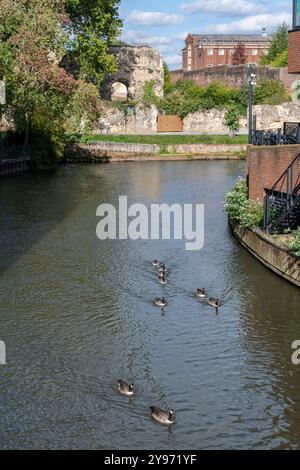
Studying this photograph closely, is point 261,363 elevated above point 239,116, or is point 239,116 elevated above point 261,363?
point 239,116

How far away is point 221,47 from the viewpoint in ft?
489

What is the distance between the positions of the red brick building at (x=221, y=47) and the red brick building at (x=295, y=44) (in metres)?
122

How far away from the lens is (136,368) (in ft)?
61.4

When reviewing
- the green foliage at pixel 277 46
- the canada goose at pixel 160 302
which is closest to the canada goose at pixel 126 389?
the canada goose at pixel 160 302

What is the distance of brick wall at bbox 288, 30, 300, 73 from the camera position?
28312 mm

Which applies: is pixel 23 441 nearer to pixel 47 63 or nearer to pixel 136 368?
pixel 136 368

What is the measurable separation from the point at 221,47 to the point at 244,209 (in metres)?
123

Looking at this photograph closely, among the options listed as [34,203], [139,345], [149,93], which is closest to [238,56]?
[149,93]

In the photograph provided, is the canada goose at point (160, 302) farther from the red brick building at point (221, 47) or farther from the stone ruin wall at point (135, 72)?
the red brick building at point (221, 47)

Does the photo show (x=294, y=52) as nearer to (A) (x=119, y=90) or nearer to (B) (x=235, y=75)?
(A) (x=119, y=90)

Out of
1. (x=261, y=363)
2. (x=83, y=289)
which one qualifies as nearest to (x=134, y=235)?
(x=83, y=289)

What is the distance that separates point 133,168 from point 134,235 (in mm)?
33817

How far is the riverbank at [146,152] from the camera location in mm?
75188
